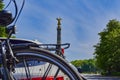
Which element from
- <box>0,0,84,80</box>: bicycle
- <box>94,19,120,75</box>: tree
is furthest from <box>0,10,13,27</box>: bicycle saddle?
<box>94,19,120,75</box>: tree

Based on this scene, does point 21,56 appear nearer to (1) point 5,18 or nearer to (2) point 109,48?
(1) point 5,18

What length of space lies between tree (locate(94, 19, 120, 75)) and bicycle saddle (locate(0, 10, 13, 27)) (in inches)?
3424

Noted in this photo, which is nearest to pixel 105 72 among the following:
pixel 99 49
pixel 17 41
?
pixel 99 49

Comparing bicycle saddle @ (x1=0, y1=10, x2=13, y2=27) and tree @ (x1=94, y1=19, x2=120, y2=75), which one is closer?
bicycle saddle @ (x1=0, y1=10, x2=13, y2=27)

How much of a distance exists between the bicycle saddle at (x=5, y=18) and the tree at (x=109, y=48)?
3424 inches

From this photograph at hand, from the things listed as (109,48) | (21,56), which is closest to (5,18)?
(21,56)

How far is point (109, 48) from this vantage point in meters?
96.1

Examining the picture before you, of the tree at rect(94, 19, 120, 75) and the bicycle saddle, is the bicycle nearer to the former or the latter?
the bicycle saddle

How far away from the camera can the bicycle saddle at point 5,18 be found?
4219 mm

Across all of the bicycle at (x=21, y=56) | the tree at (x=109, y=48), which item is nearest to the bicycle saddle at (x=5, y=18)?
the bicycle at (x=21, y=56)

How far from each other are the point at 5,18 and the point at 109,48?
92426 millimetres

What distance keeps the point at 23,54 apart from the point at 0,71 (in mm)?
257

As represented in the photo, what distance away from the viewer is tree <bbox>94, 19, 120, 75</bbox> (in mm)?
93062

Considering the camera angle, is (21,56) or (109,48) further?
(109,48)
